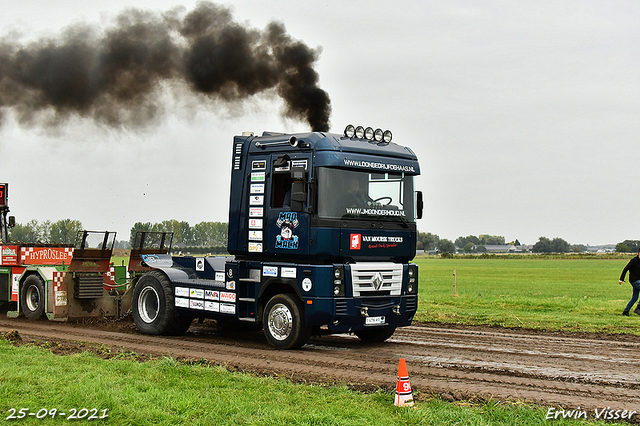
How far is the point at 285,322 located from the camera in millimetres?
11609

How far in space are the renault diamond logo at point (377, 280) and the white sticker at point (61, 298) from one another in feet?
27.0

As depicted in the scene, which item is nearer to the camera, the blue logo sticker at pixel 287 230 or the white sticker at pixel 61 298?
the blue logo sticker at pixel 287 230

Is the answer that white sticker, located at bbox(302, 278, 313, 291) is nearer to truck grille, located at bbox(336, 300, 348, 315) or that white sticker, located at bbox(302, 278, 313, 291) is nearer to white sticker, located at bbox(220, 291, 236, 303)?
truck grille, located at bbox(336, 300, 348, 315)

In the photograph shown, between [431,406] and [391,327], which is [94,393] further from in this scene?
[391,327]

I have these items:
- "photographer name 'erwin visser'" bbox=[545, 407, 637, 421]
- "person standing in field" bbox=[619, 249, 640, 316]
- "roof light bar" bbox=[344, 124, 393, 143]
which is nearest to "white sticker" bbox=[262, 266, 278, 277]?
"roof light bar" bbox=[344, 124, 393, 143]

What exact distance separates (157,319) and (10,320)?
5227 millimetres

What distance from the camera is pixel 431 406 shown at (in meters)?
7.03

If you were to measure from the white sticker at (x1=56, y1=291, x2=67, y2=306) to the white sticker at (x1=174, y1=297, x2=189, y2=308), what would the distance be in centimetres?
397

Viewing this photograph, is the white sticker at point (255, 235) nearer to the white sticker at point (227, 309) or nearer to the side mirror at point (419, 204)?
the white sticker at point (227, 309)

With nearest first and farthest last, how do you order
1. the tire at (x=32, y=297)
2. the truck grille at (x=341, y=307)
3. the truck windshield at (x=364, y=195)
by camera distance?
the truck grille at (x=341, y=307) < the truck windshield at (x=364, y=195) < the tire at (x=32, y=297)

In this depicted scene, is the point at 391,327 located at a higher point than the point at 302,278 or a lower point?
lower

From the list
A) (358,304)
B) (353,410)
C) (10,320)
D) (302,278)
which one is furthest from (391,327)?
(10,320)

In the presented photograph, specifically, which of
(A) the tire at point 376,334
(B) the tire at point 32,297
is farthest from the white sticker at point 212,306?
(B) the tire at point 32,297

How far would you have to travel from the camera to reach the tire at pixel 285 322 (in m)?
11.4
